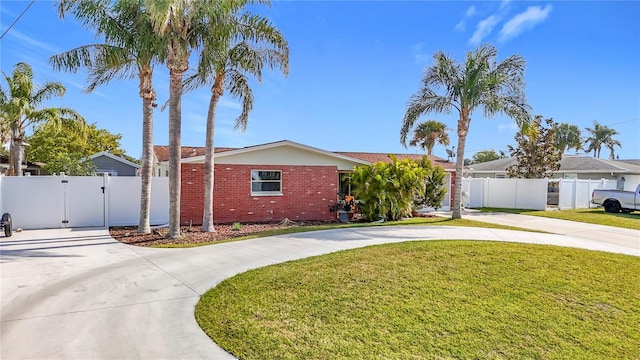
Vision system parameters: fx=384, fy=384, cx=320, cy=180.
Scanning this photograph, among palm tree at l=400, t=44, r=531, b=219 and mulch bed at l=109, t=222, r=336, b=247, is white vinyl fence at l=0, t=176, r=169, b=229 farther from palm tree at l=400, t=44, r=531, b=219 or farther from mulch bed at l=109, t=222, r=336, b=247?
palm tree at l=400, t=44, r=531, b=219

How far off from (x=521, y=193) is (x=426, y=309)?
19.8 meters

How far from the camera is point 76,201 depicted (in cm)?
1291

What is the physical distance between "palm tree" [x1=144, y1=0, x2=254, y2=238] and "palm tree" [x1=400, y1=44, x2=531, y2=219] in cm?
892

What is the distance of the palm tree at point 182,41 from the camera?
10344mm

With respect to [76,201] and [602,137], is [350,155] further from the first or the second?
[602,137]

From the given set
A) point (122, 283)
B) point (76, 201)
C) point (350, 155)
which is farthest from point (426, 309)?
point (350, 155)

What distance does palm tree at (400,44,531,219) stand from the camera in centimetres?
1557

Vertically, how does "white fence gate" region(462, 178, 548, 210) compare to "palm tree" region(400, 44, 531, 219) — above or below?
below

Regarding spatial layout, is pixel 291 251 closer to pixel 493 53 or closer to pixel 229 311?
pixel 229 311

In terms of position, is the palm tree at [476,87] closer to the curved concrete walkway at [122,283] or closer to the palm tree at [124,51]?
the curved concrete walkway at [122,283]

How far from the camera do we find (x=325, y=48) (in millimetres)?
16125

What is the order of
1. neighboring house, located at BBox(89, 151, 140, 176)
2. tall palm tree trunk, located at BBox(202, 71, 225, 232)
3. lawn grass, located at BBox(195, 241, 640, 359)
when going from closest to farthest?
lawn grass, located at BBox(195, 241, 640, 359), tall palm tree trunk, located at BBox(202, 71, 225, 232), neighboring house, located at BBox(89, 151, 140, 176)

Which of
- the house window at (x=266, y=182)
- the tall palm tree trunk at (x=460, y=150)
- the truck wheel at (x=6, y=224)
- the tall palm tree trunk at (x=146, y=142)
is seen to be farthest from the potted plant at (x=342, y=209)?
the truck wheel at (x=6, y=224)

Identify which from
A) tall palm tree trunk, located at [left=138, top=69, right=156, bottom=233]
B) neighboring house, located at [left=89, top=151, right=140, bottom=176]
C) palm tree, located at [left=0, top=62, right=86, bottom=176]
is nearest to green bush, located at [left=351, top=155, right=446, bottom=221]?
tall palm tree trunk, located at [left=138, top=69, right=156, bottom=233]
